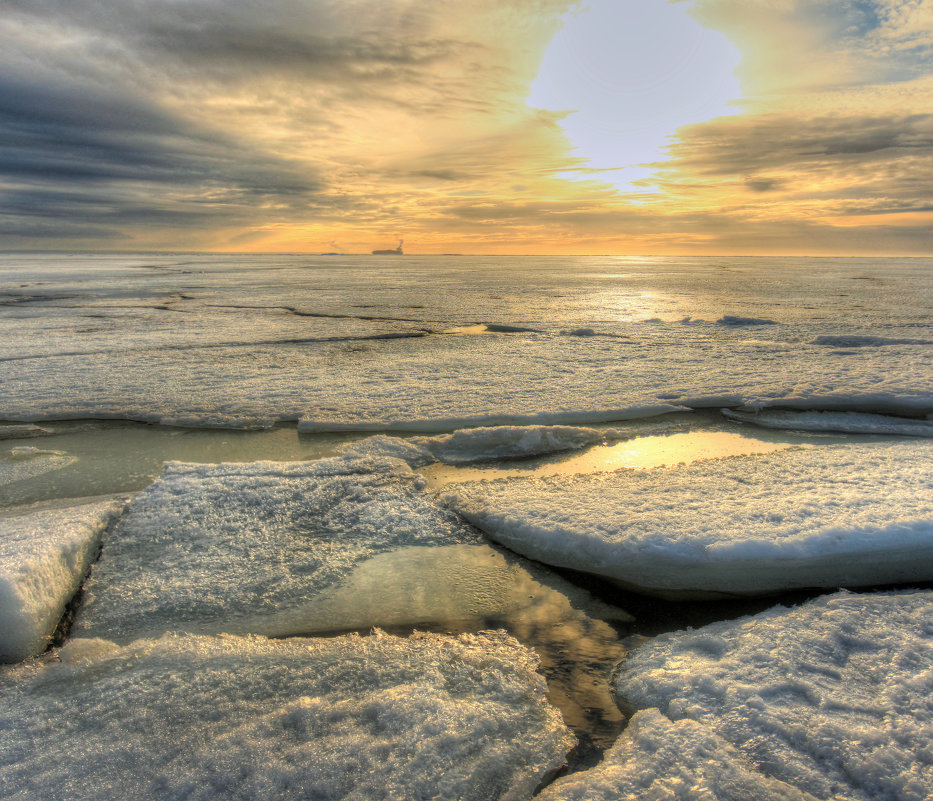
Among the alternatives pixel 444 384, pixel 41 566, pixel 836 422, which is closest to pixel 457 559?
pixel 41 566

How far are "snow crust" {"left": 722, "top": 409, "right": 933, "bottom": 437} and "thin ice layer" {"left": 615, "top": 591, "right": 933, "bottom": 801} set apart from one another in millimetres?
2409

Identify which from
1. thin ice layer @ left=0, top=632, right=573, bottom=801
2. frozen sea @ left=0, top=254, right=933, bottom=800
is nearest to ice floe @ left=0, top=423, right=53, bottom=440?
frozen sea @ left=0, top=254, right=933, bottom=800

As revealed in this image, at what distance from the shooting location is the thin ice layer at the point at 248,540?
2.16 metres

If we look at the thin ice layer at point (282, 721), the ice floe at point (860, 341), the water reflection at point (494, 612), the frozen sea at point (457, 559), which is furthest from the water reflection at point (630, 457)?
the ice floe at point (860, 341)

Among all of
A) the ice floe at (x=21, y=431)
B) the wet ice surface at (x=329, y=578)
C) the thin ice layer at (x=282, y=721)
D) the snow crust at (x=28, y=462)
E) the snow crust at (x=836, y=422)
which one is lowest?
the thin ice layer at (x=282, y=721)

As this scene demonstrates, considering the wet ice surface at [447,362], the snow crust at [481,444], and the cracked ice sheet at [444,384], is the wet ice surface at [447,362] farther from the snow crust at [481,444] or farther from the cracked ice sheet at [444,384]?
the snow crust at [481,444]

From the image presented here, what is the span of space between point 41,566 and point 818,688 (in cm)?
286

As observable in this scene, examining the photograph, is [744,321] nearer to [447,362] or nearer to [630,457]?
[447,362]

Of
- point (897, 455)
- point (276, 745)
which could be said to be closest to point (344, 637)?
point (276, 745)

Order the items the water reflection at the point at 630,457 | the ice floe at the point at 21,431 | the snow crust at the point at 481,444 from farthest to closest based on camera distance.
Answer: the ice floe at the point at 21,431, the snow crust at the point at 481,444, the water reflection at the point at 630,457

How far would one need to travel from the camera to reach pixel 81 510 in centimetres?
275

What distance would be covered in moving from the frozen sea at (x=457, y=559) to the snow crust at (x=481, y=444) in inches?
0.9

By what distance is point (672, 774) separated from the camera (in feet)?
4.69

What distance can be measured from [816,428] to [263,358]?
5864 mm
